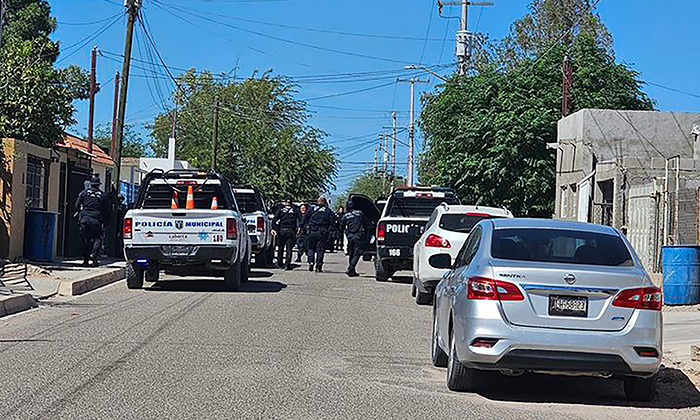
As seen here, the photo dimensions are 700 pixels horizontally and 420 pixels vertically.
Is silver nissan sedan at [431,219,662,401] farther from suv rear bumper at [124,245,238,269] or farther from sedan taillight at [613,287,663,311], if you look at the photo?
suv rear bumper at [124,245,238,269]

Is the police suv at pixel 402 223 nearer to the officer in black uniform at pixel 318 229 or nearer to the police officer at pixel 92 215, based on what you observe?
the officer in black uniform at pixel 318 229

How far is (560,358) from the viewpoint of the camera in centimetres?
855

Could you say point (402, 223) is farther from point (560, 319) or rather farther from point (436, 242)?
point (560, 319)

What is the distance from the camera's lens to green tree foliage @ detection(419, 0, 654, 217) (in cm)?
3850

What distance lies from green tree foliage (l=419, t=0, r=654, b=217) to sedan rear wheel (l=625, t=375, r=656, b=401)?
28681mm

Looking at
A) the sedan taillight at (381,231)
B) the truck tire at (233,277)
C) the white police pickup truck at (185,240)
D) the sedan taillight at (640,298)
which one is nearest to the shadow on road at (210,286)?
the truck tire at (233,277)

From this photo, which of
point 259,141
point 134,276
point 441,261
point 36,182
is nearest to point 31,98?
point 36,182

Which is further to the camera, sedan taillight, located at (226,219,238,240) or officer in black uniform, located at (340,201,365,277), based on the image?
officer in black uniform, located at (340,201,365,277)

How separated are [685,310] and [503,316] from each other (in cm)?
936

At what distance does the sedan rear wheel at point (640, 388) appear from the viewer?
912cm

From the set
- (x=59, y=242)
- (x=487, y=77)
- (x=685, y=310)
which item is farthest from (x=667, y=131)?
(x=59, y=242)

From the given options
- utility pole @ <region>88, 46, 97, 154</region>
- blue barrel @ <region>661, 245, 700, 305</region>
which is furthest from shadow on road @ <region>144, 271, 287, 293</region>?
utility pole @ <region>88, 46, 97, 154</region>

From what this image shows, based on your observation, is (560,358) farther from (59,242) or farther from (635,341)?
(59,242)

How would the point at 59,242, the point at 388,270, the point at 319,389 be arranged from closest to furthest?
the point at 319,389
the point at 388,270
the point at 59,242
